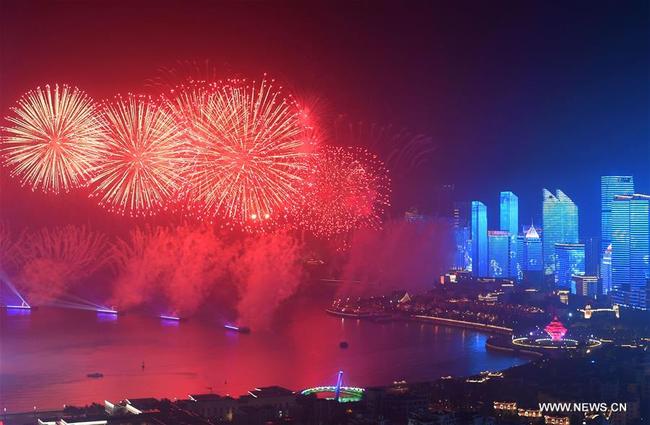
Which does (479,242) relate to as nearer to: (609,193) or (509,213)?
(509,213)

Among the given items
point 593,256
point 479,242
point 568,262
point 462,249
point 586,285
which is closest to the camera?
point 586,285

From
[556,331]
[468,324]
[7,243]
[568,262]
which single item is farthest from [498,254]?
[7,243]

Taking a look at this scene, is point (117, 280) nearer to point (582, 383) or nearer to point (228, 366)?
point (228, 366)

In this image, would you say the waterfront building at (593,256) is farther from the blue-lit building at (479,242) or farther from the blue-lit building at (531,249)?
the blue-lit building at (479,242)

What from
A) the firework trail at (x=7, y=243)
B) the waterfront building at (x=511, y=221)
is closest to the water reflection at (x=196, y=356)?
the firework trail at (x=7, y=243)

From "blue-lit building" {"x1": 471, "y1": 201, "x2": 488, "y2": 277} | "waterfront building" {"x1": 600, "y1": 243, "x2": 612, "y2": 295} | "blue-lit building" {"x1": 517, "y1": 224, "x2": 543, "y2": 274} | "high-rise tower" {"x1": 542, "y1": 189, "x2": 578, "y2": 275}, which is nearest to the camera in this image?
"waterfront building" {"x1": 600, "y1": 243, "x2": 612, "y2": 295}

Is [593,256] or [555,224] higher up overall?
[555,224]

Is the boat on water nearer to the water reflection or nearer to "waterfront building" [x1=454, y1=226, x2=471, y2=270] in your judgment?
the water reflection

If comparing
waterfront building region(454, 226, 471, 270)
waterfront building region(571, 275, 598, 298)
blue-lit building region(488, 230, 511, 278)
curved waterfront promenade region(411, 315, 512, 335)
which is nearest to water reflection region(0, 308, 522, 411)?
curved waterfront promenade region(411, 315, 512, 335)
